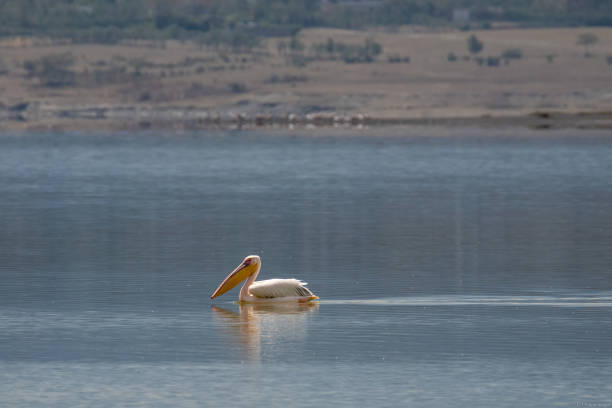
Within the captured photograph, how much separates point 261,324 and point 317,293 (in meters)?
2.43

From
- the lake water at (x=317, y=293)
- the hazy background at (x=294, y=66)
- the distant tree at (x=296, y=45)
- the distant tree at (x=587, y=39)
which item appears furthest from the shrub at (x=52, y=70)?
the lake water at (x=317, y=293)

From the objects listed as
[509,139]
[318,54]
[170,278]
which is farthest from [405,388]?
[318,54]

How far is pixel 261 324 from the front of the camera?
658 inches

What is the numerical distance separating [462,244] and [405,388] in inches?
484

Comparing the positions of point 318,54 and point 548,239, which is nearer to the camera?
point 548,239

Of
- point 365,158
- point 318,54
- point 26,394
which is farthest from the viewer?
point 318,54

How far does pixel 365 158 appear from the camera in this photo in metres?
61.8

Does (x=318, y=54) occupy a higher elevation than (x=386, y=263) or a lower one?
higher

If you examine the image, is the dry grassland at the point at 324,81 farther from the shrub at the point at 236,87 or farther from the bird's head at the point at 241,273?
the bird's head at the point at 241,273

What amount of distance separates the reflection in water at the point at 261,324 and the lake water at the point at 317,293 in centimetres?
4

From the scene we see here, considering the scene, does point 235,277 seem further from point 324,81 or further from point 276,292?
point 324,81

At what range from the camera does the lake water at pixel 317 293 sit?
44.2ft

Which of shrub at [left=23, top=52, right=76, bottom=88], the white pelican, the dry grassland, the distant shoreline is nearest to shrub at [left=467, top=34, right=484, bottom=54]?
the dry grassland

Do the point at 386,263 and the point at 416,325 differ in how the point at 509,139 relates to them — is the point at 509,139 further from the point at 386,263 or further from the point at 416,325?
the point at 416,325
